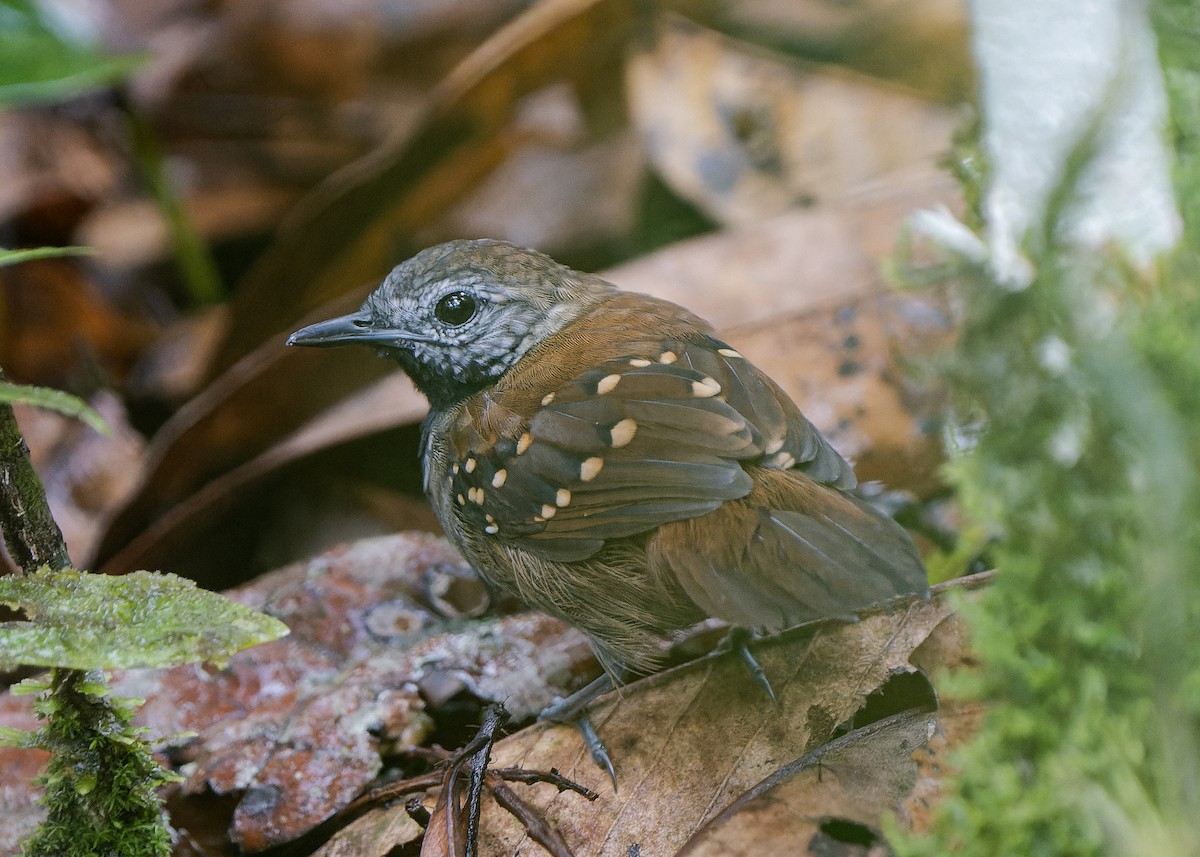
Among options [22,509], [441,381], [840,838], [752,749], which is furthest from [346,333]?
[840,838]

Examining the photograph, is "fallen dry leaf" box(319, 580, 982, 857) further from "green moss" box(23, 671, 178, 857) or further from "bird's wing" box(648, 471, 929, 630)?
"green moss" box(23, 671, 178, 857)

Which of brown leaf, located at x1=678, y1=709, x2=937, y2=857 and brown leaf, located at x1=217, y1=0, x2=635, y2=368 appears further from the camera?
brown leaf, located at x1=217, y1=0, x2=635, y2=368

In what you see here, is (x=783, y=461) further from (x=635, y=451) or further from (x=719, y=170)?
(x=719, y=170)

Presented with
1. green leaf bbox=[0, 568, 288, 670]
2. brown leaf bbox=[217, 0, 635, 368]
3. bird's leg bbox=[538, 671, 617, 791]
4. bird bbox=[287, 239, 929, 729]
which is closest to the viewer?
green leaf bbox=[0, 568, 288, 670]

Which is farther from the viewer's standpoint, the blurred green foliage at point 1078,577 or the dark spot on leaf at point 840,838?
the dark spot on leaf at point 840,838

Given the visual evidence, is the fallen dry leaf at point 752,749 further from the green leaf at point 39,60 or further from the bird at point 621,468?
the green leaf at point 39,60

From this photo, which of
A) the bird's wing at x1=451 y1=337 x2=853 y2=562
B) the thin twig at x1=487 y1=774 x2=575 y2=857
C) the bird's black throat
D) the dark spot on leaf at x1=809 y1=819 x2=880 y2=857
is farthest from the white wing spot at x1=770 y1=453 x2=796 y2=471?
the bird's black throat

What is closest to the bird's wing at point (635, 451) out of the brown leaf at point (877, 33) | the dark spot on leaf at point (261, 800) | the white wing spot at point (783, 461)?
the white wing spot at point (783, 461)
